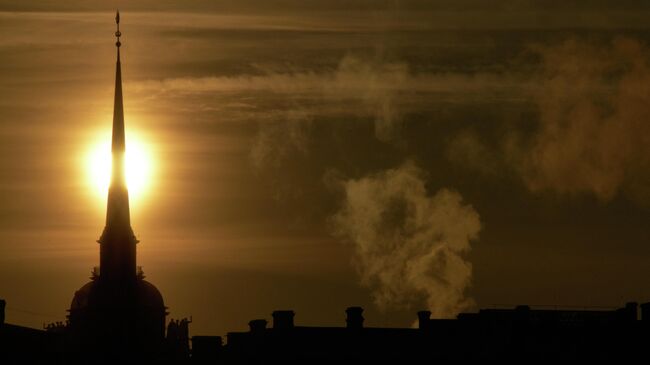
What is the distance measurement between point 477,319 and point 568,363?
6.89 metres

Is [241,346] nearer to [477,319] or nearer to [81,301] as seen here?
[477,319]

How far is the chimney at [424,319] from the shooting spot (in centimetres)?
12544

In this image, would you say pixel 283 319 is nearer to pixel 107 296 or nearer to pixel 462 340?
pixel 462 340

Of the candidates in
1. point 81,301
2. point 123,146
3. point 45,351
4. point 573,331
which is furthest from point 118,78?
point 573,331

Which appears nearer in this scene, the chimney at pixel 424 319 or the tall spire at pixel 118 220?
the chimney at pixel 424 319

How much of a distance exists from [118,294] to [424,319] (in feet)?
159

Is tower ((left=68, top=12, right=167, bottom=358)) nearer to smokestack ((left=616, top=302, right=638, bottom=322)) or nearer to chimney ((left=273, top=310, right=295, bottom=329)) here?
chimney ((left=273, top=310, right=295, bottom=329))

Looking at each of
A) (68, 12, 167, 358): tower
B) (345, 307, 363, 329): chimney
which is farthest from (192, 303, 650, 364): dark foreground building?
(68, 12, 167, 358): tower

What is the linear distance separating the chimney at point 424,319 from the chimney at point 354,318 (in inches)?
118

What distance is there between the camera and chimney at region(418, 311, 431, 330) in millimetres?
125438

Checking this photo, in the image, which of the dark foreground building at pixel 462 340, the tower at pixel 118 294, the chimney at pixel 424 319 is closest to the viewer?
the dark foreground building at pixel 462 340

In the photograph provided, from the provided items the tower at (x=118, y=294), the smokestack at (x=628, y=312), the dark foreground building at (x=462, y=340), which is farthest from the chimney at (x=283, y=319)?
the tower at (x=118, y=294)

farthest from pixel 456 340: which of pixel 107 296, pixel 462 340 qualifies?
pixel 107 296

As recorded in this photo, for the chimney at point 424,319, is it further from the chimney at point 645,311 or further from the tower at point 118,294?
the tower at point 118,294
